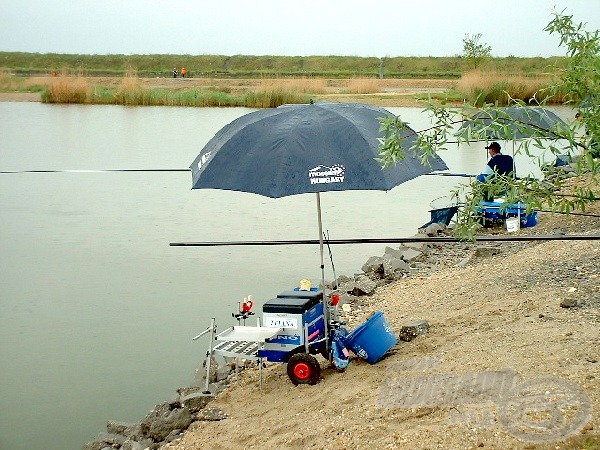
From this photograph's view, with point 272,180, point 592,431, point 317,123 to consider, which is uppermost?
point 317,123

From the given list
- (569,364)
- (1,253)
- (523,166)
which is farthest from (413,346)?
Answer: (523,166)

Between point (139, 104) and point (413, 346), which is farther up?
point (139, 104)

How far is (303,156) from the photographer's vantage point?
13.8 feet

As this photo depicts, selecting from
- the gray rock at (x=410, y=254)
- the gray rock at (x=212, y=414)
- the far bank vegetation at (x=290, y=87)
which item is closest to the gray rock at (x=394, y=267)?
the gray rock at (x=410, y=254)

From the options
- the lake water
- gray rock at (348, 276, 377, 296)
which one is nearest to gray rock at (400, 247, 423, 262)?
the lake water

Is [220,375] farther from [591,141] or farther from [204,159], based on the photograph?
[591,141]

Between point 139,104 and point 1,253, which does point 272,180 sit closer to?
point 1,253

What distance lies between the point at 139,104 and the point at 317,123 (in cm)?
2597

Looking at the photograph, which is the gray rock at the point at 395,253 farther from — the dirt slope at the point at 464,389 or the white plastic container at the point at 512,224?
the dirt slope at the point at 464,389

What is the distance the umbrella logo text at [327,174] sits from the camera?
4141 millimetres

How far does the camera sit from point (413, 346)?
4.68 metres

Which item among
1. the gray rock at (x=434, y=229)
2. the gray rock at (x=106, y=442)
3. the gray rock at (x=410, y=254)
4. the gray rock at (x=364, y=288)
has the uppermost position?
the gray rock at (x=434, y=229)

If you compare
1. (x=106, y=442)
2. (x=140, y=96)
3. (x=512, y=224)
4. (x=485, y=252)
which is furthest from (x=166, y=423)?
(x=140, y=96)

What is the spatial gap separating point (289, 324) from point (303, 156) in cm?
93
